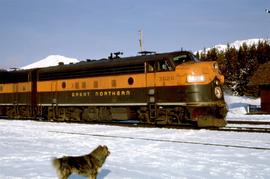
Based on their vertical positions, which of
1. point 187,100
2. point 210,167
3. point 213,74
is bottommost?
point 210,167

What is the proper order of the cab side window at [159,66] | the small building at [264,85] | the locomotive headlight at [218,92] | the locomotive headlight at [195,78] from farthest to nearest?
the small building at [264,85]
the cab side window at [159,66]
the locomotive headlight at [218,92]
the locomotive headlight at [195,78]

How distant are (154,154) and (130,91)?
398 inches

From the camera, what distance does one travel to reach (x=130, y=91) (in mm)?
20969

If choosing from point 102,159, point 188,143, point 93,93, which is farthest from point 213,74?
point 102,159

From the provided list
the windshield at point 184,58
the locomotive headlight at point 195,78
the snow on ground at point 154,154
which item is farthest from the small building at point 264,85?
the snow on ground at point 154,154

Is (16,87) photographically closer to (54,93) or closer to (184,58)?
(54,93)

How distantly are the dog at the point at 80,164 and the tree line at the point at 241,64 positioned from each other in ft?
228

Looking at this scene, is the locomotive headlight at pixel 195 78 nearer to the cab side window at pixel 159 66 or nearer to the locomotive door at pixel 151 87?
the cab side window at pixel 159 66

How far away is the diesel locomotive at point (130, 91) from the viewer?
18.5m

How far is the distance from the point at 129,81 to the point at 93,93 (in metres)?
3.11

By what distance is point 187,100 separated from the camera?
61.0 ft

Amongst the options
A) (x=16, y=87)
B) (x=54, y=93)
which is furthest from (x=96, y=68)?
(x=16, y=87)

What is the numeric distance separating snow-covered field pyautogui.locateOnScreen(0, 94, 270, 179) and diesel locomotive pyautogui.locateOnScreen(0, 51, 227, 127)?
7.45ft

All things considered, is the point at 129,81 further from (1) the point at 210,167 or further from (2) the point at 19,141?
(1) the point at 210,167
